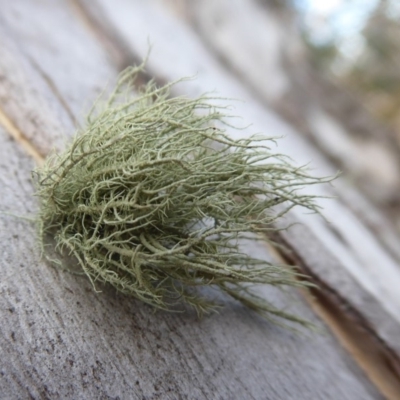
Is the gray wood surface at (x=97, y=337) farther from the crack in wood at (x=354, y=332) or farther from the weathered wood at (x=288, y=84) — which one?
the weathered wood at (x=288, y=84)

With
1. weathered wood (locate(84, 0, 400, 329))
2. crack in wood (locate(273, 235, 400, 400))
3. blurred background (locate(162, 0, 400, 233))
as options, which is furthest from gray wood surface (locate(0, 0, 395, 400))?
blurred background (locate(162, 0, 400, 233))

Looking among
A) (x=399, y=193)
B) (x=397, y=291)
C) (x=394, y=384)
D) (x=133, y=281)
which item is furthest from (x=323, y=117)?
(x=133, y=281)

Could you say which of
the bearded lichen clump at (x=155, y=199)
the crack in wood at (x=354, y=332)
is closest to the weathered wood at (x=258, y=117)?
the crack in wood at (x=354, y=332)

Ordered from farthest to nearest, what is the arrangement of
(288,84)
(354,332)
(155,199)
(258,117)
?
(288,84) → (258,117) → (354,332) → (155,199)

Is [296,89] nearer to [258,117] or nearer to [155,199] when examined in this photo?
[258,117]

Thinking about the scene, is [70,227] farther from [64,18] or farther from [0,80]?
[64,18]

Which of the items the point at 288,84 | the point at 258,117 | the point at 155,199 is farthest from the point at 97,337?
the point at 288,84

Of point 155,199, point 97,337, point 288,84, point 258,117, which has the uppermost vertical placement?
point 288,84

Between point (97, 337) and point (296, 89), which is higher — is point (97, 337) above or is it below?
below
